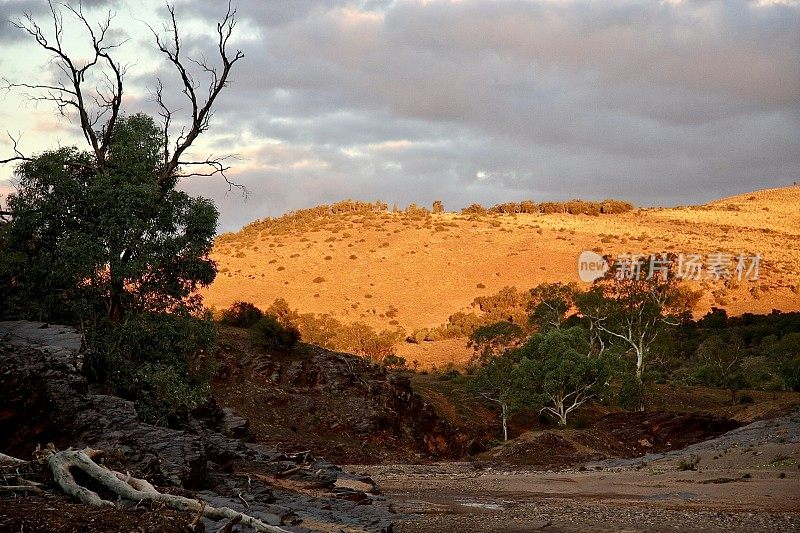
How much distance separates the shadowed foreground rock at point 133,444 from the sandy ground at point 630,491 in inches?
73.9

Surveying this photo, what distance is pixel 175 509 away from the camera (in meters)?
11.2

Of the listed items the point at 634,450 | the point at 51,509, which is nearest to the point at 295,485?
the point at 51,509

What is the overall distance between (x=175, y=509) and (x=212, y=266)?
44.4 ft

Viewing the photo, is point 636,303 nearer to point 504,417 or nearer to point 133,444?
point 504,417

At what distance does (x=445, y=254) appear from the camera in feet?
318

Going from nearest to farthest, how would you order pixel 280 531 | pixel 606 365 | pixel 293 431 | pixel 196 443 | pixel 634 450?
pixel 280 531 → pixel 196 443 → pixel 293 431 → pixel 634 450 → pixel 606 365

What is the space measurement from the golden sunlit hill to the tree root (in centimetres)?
5552

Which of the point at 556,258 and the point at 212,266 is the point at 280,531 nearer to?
the point at 212,266

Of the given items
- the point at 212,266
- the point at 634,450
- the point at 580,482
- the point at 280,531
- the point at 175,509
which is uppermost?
the point at 212,266

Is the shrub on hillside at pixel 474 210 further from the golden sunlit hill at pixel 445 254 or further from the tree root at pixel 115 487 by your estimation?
the tree root at pixel 115 487

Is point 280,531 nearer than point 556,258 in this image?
Yes

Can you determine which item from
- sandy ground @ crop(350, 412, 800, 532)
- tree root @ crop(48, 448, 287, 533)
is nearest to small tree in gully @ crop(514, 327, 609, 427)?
sandy ground @ crop(350, 412, 800, 532)

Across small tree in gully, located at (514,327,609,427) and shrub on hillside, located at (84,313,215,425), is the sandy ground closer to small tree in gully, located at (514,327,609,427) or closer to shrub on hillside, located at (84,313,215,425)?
shrub on hillside, located at (84,313,215,425)

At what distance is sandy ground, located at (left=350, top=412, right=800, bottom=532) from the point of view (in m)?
15.8
